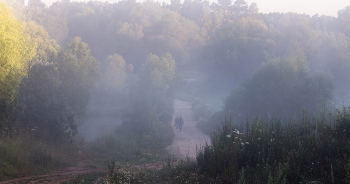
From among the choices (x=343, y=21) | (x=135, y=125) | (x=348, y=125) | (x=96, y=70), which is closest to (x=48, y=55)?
(x=96, y=70)

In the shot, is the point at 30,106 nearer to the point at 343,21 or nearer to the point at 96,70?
the point at 96,70

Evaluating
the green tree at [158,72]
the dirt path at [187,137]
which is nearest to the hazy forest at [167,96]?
the green tree at [158,72]

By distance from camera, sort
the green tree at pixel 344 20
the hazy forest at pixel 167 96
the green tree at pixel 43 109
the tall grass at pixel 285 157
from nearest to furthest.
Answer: the tall grass at pixel 285 157 < the hazy forest at pixel 167 96 < the green tree at pixel 43 109 < the green tree at pixel 344 20

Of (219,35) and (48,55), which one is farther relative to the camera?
(219,35)

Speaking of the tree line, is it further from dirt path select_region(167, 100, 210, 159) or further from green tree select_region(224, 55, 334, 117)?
dirt path select_region(167, 100, 210, 159)

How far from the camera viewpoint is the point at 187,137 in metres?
24.7

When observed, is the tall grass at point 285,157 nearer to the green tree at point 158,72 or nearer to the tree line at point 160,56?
the tree line at point 160,56

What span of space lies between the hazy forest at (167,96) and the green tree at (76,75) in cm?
12

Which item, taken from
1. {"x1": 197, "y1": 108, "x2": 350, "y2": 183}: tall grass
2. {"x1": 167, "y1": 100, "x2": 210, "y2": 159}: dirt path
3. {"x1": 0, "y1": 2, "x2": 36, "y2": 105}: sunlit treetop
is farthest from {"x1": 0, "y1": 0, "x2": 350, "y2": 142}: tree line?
{"x1": 197, "y1": 108, "x2": 350, "y2": 183}: tall grass

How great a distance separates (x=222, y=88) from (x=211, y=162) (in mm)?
44960

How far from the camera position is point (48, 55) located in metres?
22.8

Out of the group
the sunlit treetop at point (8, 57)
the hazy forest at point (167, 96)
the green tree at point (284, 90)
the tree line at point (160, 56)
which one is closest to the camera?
the hazy forest at point (167, 96)

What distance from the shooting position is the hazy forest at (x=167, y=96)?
22.2 feet

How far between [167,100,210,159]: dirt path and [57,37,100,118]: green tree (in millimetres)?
10884
